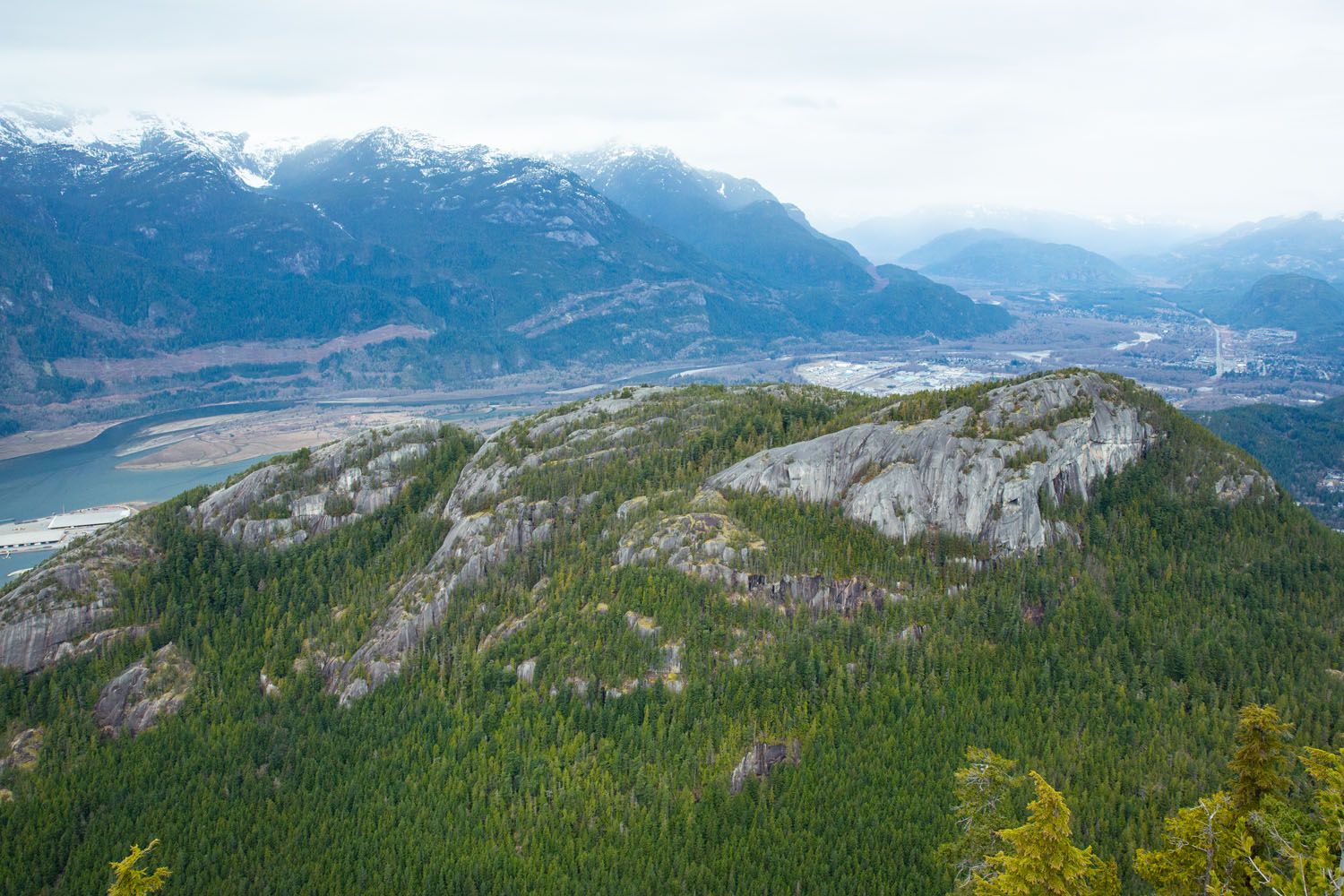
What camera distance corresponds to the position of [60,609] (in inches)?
5266

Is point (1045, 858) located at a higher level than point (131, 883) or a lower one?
higher

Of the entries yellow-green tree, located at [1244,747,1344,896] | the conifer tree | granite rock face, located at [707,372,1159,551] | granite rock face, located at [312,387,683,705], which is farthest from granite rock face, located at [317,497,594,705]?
yellow-green tree, located at [1244,747,1344,896]

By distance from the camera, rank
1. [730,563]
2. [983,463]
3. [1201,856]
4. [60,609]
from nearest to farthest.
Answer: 1. [1201,856]
2. [730,563]
3. [983,463]
4. [60,609]

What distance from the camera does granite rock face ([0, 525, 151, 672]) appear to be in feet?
426

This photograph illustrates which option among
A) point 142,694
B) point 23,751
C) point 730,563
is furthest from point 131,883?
point 730,563

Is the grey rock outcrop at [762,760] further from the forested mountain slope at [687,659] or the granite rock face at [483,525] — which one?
the granite rock face at [483,525]

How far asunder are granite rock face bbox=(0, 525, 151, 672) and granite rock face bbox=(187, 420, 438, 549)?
17250mm

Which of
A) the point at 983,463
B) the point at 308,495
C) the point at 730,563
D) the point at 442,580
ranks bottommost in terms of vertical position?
the point at 442,580

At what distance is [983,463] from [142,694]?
124 m

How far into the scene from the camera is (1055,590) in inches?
4646

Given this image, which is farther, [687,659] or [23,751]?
[23,751]

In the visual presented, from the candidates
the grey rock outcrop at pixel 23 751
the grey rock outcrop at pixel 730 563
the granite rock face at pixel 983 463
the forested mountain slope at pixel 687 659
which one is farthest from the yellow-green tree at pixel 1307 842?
the grey rock outcrop at pixel 23 751

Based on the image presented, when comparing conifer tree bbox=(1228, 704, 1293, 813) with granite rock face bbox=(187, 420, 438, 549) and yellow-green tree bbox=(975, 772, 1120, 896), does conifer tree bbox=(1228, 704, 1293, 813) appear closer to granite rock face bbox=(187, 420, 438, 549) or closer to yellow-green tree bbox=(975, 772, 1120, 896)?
yellow-green tree bbox=(975, 772, 1120, 896)

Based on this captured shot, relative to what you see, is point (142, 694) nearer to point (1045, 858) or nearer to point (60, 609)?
point (60, 609)
